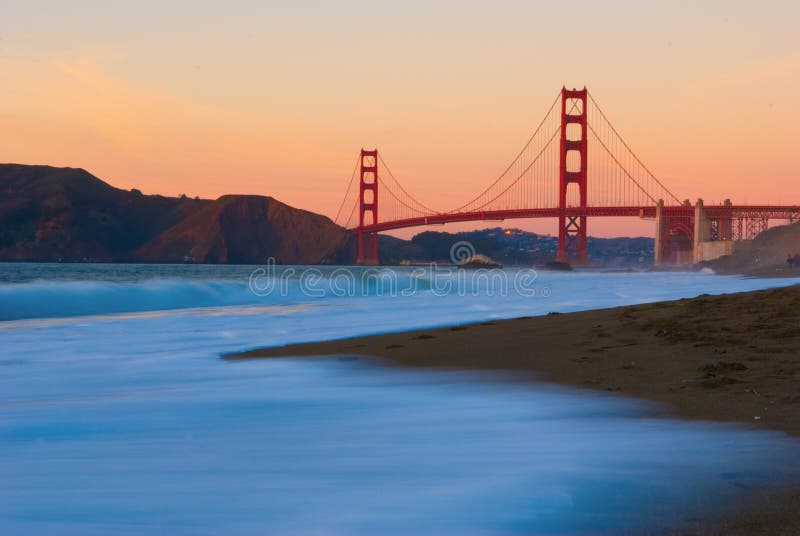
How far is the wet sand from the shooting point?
3.78 metres

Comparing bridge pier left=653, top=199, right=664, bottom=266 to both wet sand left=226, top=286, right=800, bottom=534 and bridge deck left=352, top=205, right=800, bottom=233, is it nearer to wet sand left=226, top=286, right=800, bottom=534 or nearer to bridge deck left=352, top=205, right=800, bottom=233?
bridge deck left=352, top=205, right=800, bottom=233

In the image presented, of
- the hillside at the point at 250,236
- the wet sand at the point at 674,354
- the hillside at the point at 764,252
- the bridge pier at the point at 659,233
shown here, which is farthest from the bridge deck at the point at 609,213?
the hillside at the point at 250,236

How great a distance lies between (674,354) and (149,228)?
111m

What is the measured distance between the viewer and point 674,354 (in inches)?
228

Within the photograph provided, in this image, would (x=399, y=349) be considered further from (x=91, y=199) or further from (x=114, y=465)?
(x=91, y=199)

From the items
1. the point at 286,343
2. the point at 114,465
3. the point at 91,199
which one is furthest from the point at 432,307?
the point at 91,199

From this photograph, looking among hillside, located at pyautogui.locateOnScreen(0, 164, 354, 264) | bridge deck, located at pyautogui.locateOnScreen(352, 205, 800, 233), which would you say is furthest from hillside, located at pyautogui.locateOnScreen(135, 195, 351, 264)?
bridge deck, located at pyautogui.locateOnScreen(352, 205, 800, 233)

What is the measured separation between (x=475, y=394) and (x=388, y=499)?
7.19 ft

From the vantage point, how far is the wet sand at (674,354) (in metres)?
3.78

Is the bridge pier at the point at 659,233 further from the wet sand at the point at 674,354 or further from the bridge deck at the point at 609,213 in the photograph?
the wet sand at the point at 674,354

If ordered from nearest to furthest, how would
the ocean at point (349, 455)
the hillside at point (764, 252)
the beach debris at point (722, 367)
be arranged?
the ocean at point (349, 455) < the beach debris at point (722, 367) < the hillside at point (764, 252)

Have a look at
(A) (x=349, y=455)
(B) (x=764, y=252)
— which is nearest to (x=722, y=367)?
(A) (x=349, y=455)

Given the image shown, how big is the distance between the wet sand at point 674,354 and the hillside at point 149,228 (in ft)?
284

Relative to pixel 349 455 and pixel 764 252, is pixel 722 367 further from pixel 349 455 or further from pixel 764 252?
pixel 764 252
